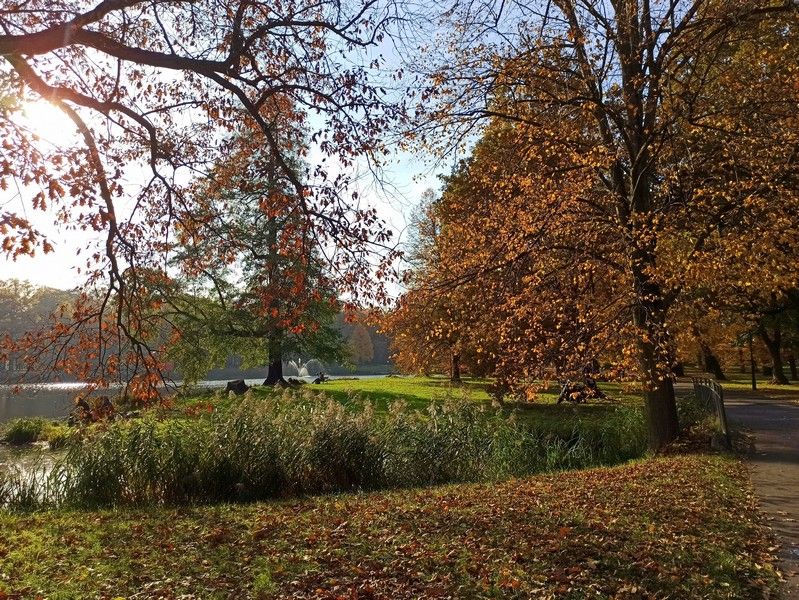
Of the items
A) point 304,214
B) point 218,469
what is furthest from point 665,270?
point 218,469

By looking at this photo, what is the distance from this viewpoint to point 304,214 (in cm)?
756

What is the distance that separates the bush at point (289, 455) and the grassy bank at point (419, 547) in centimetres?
78

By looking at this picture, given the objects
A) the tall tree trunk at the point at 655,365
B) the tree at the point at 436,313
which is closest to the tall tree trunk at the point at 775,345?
the tree at the point at 436,313

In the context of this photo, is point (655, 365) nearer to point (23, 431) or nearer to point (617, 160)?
point (617, 160)

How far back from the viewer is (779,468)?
9.87 metres

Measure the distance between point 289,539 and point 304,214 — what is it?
A: 146 inches

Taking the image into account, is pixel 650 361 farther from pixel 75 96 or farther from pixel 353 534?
pixel 75 96

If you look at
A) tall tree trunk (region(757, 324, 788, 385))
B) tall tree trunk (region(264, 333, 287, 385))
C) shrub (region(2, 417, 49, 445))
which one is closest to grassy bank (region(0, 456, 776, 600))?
shrub (region(2, 417, 49, 445))

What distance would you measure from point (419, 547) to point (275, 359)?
86.1 feet

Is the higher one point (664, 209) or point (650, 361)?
point (664, 209)

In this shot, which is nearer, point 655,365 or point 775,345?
point 655,365

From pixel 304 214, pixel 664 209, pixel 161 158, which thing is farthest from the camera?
pixel 664 209

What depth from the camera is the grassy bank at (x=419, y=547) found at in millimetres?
4895

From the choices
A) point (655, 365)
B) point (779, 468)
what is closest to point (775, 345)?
point (655, 365)
